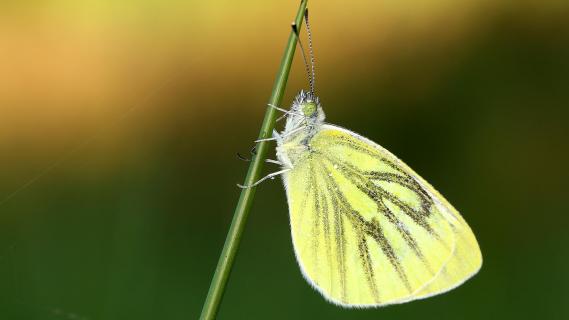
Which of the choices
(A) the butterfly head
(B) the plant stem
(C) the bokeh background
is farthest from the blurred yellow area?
(B) the plant stem

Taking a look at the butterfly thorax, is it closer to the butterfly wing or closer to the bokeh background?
the butterfly wing

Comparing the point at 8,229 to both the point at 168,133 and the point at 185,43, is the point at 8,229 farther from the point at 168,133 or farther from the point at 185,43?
the point at 185,43

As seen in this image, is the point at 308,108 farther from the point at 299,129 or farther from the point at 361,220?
the point at 361,220

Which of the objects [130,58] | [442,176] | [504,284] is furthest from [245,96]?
[504,284]

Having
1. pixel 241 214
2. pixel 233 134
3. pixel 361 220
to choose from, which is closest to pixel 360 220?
pixel 361 220

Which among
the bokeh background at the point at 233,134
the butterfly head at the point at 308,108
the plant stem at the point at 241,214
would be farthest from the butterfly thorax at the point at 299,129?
the bokeh background at the point at 233,134

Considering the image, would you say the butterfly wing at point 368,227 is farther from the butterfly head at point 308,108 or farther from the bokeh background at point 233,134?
the bokeh background at point 233,134
